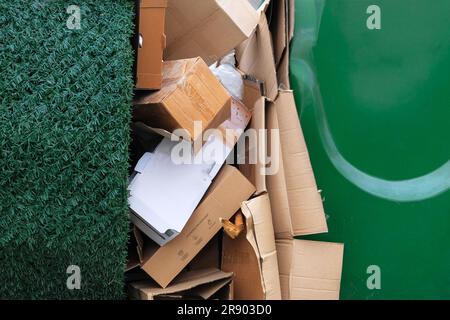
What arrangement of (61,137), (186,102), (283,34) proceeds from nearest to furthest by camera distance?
(61,137) < (186,102) < (283,34)

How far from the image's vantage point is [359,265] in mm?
2598

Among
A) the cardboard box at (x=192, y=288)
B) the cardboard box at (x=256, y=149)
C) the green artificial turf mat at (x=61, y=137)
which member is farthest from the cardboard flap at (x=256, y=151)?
the green artificial turf mat at (x=61, y=137)

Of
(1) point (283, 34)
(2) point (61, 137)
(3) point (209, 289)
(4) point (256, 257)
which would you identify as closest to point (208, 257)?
(3) point (209, 289)

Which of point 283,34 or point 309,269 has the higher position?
point 283,34

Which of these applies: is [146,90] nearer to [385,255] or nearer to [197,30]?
[197,30]

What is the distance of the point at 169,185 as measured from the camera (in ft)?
7.64

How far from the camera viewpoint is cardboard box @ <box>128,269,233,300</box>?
2.32 metres

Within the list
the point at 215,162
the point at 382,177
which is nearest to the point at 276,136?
the point at 215,162

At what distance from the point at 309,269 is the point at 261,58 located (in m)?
0.94

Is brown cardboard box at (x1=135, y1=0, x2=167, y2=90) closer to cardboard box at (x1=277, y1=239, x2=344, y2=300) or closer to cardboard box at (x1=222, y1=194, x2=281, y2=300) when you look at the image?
cardboard box at (x1=222, y1=194, x2=281, y2=300)

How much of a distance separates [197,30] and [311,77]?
0.51 m

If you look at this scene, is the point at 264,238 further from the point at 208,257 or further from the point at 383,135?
the point at 383,135

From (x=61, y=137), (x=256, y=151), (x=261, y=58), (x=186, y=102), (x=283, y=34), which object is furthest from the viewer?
(x=261, y=58)

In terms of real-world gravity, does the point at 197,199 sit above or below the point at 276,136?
below
